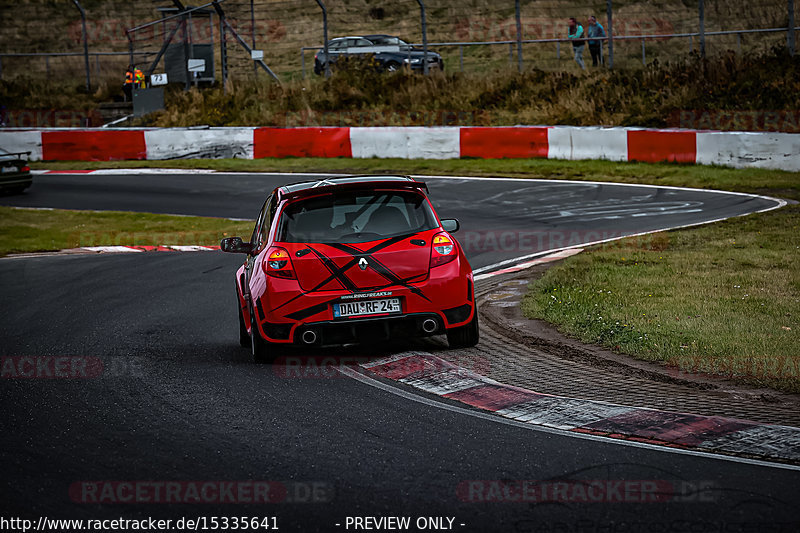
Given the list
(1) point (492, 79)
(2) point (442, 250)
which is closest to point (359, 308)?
(2) point (442, 250)

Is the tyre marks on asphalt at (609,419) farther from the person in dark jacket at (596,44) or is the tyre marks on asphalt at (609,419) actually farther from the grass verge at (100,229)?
the person in dark jacket at (596,44)

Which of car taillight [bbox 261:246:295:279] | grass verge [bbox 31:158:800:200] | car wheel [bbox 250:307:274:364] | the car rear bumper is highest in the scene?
grass verge [bbox 31:158:800:200]

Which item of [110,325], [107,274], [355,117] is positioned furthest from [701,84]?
[110,325]

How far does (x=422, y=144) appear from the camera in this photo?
27.7m

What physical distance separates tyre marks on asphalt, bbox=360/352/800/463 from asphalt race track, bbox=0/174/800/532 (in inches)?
9.5

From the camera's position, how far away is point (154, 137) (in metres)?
30.8

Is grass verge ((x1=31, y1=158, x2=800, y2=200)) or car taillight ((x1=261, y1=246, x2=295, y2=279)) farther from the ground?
grass verge ((x1=31, y1=158, x2=800, y2=200))

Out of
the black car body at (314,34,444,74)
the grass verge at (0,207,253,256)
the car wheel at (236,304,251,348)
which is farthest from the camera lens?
the black car body at (314,34,444,74)

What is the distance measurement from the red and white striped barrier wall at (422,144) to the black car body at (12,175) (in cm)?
639

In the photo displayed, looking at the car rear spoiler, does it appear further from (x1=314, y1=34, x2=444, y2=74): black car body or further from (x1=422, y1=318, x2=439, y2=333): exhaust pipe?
(x1=314, y1=34, x2=444, y2=74): black car body

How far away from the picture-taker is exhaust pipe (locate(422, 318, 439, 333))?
843 cm

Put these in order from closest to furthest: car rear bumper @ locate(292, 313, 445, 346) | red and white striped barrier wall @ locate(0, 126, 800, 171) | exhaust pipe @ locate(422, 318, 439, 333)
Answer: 1. car rear bumper @ locate(292, 313, 445, 346)
2. exhaust pipe @ locate(422, 318, 439, 333)
3. red and white striped barrier wall @ locate(0, 126, 800, 171)

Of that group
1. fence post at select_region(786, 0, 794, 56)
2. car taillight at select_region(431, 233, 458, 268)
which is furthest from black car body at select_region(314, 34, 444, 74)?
car taillight at select_region(431, 233, 458, 268)

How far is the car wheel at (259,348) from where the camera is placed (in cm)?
848
